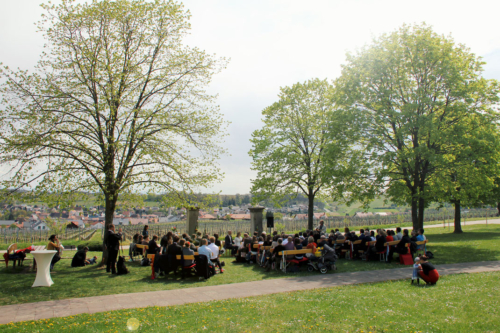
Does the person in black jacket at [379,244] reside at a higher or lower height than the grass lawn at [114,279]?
higher

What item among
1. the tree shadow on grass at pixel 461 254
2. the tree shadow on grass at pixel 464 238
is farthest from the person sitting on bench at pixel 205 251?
the tree shadow on grass at pixel 464 238

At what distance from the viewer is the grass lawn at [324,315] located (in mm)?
5590

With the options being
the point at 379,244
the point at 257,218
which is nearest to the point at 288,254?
the point at 379,244

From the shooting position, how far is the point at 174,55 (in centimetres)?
1499

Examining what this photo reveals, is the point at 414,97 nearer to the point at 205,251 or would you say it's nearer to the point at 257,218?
the point at 257,218

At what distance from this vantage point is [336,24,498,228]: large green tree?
57.3 ft

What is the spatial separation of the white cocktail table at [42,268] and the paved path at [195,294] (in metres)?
2.03

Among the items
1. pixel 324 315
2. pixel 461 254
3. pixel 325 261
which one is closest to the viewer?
pixel 324 315

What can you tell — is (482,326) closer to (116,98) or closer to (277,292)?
(277,292)

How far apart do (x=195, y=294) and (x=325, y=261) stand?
5447 millimetres

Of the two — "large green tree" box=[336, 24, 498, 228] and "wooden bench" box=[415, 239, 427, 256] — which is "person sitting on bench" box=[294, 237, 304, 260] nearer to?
"wooden bench" box=[415, 239, 427, 256]

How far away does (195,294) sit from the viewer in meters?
8.69

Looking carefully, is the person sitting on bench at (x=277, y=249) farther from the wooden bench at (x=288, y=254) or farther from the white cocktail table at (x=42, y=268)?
the white cocktail table at (x=42, y=268)

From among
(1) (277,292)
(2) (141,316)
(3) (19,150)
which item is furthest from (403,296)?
(3) (19,150)
